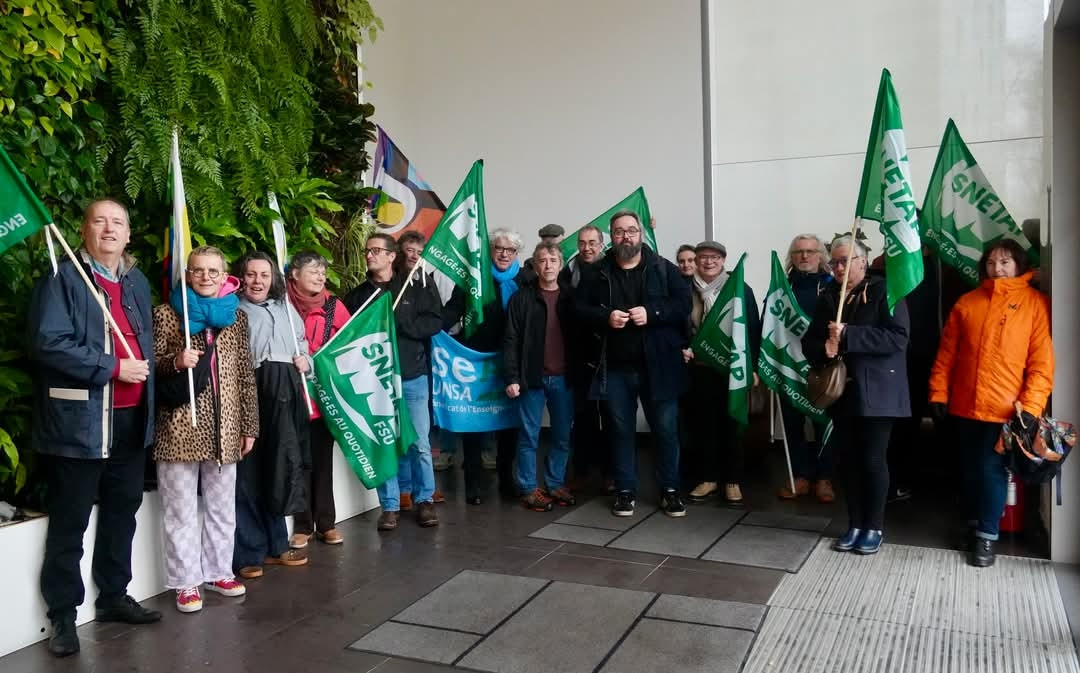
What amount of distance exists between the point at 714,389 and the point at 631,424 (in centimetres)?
87

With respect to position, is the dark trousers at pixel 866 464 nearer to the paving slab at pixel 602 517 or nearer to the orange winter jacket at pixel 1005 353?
the orange winter jacket at pixel 1005 353

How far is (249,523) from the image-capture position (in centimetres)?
487

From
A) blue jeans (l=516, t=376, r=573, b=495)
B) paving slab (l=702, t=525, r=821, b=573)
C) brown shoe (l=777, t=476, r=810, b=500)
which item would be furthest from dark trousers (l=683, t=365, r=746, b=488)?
blue jeans (l=516, t=376, r=573, b=495)

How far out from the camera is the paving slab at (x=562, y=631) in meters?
3.61

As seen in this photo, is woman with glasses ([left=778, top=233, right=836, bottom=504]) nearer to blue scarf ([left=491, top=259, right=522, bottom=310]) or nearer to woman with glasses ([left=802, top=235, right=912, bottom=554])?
woman with glasses ([left=802, top=235, right=912, bottom=554])

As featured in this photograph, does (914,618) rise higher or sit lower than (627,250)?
lower

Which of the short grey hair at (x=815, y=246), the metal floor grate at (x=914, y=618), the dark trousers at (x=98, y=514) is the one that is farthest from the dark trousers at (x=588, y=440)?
the dark trousers at (x=98, y=514)

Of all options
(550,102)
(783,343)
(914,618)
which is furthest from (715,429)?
(550,102)

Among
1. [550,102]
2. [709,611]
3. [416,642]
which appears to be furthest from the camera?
[550,102]

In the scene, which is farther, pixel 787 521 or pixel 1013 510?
pixel 787 521

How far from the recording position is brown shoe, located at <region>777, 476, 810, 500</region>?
6.29 meters

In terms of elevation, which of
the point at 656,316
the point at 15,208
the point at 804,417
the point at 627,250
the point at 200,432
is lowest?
the point at 804,417

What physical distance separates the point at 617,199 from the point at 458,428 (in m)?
3.69

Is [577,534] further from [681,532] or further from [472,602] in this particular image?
[472,602]
